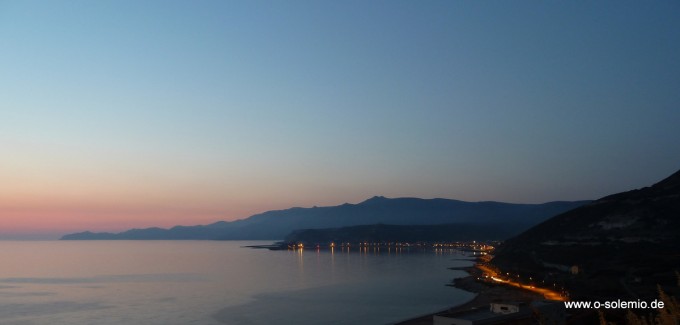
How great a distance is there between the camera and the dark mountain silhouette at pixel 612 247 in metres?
69.1

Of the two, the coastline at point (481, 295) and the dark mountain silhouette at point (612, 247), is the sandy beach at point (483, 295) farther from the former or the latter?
the dark mountain silhouette at point (612, 247)

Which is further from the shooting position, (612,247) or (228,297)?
(612,247)

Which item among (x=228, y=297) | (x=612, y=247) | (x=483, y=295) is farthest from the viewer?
(x=612, y=247)

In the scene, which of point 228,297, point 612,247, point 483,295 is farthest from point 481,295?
point 228,297

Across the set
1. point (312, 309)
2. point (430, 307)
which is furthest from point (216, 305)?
point (430, 307)

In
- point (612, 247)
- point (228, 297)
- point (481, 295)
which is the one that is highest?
point (612, 247)

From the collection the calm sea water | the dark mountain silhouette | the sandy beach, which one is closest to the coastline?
the sandy beach

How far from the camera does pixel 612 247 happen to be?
96.8 meters

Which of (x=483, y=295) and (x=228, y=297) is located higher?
(x=228, y=297)

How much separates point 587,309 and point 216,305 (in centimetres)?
5024

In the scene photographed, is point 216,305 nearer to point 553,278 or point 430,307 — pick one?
point 430,307

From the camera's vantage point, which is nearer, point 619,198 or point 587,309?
point 587,309

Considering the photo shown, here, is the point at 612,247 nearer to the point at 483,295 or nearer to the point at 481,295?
the point at 483,295

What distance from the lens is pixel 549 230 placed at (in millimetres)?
128875
